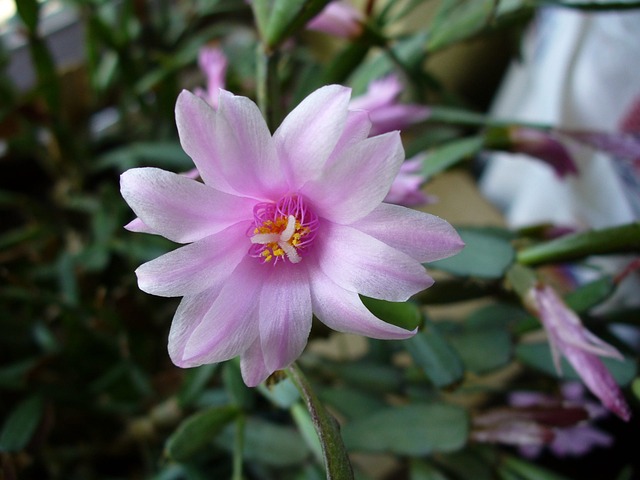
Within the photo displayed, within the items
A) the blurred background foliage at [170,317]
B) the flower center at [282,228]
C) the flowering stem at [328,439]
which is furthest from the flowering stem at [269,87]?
the flowering stem at [328,439]

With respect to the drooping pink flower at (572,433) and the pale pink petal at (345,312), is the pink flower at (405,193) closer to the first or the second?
the pale pink petal at (345,312)

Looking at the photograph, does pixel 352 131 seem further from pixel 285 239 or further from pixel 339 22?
pixel 339 22

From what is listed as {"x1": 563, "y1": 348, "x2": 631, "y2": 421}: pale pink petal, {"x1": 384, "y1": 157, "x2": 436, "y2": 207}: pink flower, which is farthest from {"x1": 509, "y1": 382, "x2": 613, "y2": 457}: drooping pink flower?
{"x1": 384, "y1": 157, "x2": 436, "y2": 207}: pink flower

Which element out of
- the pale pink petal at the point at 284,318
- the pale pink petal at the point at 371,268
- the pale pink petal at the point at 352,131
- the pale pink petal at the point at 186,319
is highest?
the pale pink petal at the point at 352,131

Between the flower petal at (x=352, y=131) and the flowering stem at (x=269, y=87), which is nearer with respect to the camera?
the flower petal at (x=352, y=131)

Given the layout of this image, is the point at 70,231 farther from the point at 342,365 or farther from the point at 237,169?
the point at 237,169

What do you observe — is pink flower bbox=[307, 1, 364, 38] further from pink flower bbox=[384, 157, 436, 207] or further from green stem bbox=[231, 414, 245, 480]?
green stem bbox=[231, 414, 245, 480]

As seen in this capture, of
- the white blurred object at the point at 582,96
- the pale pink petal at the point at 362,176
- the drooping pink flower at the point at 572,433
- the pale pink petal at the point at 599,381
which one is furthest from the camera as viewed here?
the white blurred object at the point at 582,96
